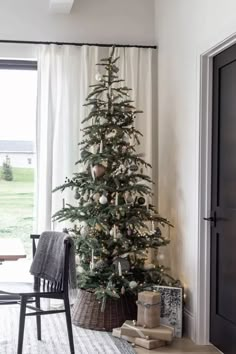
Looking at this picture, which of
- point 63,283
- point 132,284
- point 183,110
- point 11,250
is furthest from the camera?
point 183,110

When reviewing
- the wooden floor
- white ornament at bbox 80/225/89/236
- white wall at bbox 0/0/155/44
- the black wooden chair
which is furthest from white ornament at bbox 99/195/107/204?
white wall at bbox 0/0/155/44

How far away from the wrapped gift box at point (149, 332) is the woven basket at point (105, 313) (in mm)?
236

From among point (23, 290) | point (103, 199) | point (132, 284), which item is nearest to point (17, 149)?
point (103, 199)

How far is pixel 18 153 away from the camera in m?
5.50

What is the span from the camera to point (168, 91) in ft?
16.9

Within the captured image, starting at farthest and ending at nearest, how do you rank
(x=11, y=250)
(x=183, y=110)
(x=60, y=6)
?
(x=60, y=6) < (x=183, y=110) < (x=11, y=250)

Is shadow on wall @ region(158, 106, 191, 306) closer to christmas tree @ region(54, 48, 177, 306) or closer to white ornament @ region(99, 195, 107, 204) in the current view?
christmas tree @ region(54, 48, 177, 306)

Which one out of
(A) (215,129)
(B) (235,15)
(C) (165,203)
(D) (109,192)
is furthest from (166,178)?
(B) (235,15)

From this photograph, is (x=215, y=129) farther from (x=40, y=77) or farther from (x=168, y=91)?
(x=40, y=77)

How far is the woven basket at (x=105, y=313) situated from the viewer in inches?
179

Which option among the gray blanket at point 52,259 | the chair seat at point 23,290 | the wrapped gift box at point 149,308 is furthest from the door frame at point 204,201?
the chair seat at point 23,290

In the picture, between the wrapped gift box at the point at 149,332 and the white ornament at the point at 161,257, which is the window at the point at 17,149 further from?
the wrapped gift box at the point at 149,332

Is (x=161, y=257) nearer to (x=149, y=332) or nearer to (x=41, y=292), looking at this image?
(x=149, y=332)

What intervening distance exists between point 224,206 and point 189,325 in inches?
42.2
